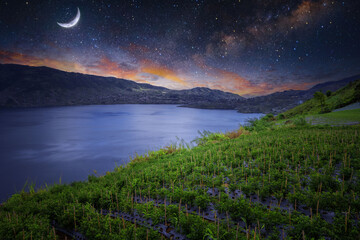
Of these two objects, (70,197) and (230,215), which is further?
(70,197)

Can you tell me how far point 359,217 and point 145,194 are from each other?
19.2 feet

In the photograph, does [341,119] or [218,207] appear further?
[341,119]

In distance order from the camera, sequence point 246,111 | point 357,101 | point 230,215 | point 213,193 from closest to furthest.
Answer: point 230,215
point 213,193
point 357,101
point 246,111

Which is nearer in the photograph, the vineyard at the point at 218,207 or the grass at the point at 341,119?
the vineyard at the point at 218,207

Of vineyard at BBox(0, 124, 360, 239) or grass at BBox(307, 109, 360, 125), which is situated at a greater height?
grass at BBox(307, 109, 360, 125)

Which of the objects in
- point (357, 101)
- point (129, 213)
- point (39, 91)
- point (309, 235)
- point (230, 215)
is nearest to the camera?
point (309, 235)

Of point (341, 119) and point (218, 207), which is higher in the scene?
point (341, 119)

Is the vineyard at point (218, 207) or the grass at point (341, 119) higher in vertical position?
the grass at point (341, 119)

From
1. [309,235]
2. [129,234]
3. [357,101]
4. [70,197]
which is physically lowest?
[70,197]

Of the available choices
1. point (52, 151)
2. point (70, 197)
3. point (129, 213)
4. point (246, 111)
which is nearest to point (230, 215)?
point (129, 213)

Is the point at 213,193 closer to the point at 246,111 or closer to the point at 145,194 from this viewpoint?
the point at 145,194

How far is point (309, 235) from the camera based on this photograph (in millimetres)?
3535

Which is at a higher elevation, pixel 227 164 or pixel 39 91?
pixel 39 91

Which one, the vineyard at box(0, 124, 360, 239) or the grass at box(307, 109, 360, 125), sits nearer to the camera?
Result: the vineyard at box(0, 124, 360, 239)
